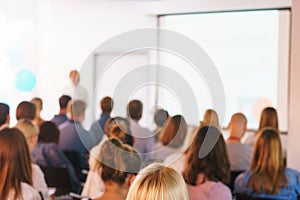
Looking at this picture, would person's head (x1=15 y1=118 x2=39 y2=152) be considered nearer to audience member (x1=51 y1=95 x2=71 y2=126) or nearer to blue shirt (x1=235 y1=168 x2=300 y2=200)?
audience member (x1=51 y1=95 x2=71 y2=126)

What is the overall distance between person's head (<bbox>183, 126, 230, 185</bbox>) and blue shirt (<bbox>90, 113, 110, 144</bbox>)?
0.74 metres

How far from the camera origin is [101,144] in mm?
2814

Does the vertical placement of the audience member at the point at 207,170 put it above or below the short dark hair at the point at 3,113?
below

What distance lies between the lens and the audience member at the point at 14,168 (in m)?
2.35

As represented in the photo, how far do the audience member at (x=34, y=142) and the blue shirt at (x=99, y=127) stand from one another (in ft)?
1.37

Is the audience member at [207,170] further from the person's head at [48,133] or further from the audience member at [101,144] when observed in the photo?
the person's head at [48,133]

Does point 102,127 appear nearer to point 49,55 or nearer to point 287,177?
point 287,177

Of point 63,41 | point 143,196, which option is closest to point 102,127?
point 143,196

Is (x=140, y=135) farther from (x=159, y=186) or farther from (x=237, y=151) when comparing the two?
(x=159, y=186)

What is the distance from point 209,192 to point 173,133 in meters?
0.76

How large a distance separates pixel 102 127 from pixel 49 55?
3523 millimetres

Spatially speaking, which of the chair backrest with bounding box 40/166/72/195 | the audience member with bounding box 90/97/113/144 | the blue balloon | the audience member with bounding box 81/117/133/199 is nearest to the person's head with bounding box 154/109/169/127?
the audience member with bounding box 81/117/133/199

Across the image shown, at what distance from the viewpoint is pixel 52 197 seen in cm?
334

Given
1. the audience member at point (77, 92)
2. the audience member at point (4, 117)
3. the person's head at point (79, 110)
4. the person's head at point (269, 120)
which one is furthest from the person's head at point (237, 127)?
the audience member at point (4, 117)
